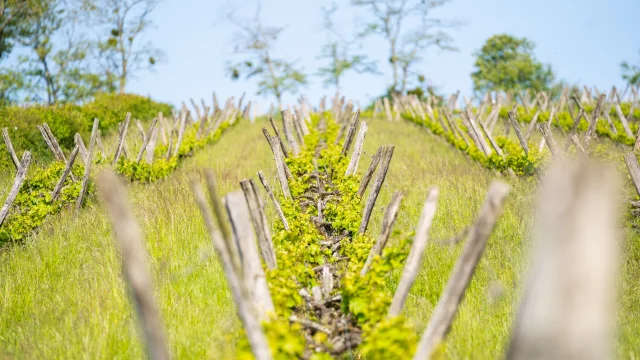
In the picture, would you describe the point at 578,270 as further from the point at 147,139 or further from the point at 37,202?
the point at 147,139

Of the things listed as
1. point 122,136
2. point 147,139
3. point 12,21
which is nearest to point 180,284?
point 122,136

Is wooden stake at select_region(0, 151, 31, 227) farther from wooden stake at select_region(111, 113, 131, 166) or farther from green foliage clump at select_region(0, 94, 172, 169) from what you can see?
green foliage clump at select_region(0, 94, 172, 169)

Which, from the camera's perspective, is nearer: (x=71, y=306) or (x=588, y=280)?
(x=588, y=280)

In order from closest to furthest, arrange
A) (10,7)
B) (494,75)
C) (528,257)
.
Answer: (528,257) < (10,7) < (494,75)

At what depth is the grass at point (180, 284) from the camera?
3.04 metres

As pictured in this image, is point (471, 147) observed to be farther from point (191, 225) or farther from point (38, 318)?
point (38, 318)

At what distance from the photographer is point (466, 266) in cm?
194

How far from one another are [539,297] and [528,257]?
11.2 ft

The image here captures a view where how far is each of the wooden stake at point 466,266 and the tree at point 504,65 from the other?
45565mm

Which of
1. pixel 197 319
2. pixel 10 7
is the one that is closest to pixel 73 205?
pixel 197 319

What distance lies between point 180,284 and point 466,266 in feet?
8.65

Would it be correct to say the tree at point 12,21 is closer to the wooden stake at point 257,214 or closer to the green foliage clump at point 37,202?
the green foliage clump at point 37,202

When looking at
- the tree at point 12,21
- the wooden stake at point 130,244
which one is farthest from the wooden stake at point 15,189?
the tree at point 12,21

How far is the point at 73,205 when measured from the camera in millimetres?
6766
